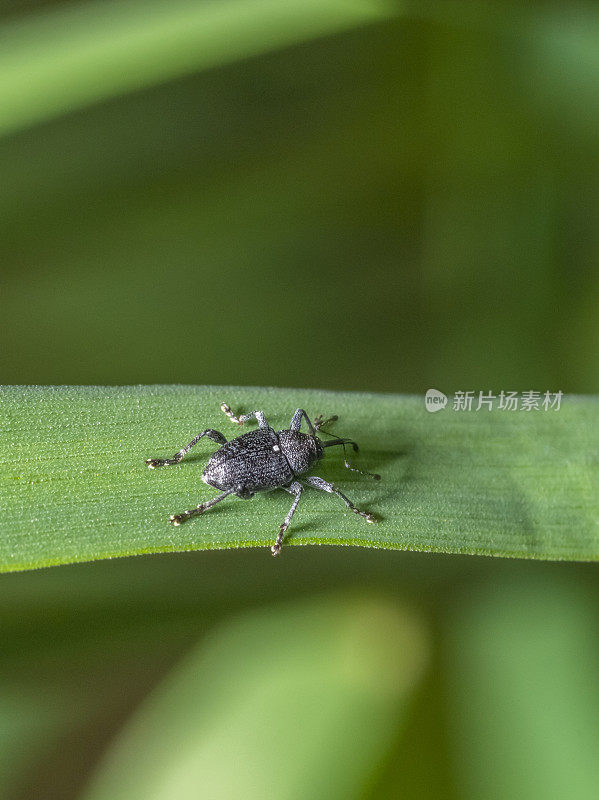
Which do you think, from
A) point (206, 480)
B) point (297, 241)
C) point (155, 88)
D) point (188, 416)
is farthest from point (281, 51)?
point (206, 480)

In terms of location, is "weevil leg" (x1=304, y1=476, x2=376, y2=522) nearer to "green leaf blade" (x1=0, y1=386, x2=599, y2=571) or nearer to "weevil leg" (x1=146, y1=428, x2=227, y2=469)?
"green leaf blade" (x1=0, y1=386, x2=599, y2=571)

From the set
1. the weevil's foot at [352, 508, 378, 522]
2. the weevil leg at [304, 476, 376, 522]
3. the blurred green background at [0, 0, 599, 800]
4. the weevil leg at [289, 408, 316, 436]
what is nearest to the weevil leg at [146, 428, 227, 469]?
A: the weevil leg at [289, 408, 316, 436]

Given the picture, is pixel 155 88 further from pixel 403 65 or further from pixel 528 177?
pixel 528 177

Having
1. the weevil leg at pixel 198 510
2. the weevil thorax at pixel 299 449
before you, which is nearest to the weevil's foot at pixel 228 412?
the weevil thorax at pixel 299 449

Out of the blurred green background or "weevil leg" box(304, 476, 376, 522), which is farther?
the blurred green background

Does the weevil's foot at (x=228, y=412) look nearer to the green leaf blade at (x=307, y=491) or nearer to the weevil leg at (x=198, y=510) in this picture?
the green leaf blade at (x=307, y=491)

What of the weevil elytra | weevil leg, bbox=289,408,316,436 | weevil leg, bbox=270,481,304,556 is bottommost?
weevil leg, bbox=270,481,304,556

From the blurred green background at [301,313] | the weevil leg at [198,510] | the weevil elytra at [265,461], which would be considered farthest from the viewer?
the blurred green background at [301,313]
